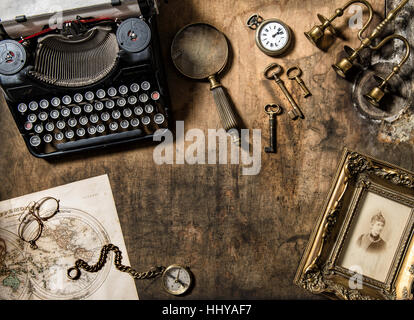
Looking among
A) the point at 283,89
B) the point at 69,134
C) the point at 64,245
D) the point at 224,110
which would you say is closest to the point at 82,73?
the point at 69,134

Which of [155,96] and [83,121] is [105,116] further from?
[155,96]

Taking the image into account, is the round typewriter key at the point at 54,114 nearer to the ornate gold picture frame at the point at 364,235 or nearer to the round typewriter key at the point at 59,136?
the round typewriter key at the point at 59,136

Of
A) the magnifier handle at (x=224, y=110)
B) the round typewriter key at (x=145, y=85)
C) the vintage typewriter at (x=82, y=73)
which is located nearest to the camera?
the vintage typewriter at (x=82, y=73)

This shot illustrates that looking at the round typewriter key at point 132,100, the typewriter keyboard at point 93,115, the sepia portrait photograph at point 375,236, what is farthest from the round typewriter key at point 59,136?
→ the sepia portrait photograph at point 375,236

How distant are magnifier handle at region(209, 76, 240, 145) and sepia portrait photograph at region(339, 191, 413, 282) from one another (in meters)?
0.83

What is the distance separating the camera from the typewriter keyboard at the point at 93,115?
7.02ft

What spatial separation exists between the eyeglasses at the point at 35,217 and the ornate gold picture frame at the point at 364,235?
1.54m

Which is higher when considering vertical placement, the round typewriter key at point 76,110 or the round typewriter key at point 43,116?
the round typewriter key at point 76,110

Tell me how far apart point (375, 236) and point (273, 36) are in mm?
1276

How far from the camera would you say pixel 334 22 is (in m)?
2.27

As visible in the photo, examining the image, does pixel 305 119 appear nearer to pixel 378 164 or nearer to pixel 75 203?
pixel 378 164

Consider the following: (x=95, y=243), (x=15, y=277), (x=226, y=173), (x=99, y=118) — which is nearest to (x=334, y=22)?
(x=226, y=173)

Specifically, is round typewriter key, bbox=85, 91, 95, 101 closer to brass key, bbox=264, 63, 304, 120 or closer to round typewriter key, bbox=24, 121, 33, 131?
round typewriter key, bbox=24, 121, 33, 131

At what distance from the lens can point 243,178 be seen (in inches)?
89.9
